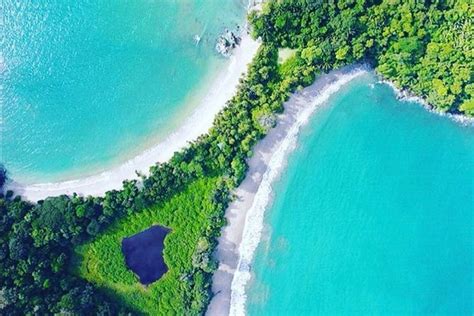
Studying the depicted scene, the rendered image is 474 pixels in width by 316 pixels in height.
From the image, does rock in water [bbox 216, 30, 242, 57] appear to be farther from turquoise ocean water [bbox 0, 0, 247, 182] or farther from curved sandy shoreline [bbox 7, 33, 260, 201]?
turquoise ocean water [bbox 0, 0, 247, 182]

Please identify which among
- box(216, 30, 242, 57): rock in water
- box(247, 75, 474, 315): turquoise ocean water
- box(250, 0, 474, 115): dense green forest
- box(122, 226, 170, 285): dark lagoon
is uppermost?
box(216, 30, 242, 57): rock in water

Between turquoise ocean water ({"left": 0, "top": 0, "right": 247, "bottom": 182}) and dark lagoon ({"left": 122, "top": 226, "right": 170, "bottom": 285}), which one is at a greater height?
turquoise ocean water ({"left": 0, "top": 0, "right": 247, "bottom": 182})

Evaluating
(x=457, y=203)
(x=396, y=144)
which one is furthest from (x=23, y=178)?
(x=457, y=203)

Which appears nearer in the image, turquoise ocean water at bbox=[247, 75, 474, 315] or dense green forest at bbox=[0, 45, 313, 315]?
dense green forest at bbox=[0, 45, 313, 315]

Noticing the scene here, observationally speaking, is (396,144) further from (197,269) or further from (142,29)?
(142,29)


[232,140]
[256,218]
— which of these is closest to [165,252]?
[256,218]

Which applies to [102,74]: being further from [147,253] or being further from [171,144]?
[147,253]

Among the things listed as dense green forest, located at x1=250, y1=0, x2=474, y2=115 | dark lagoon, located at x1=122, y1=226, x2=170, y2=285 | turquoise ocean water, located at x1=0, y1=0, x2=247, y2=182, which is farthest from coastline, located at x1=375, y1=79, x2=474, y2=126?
dark lagoon, located at x1=122, y1=226, x2=170, y2=285
